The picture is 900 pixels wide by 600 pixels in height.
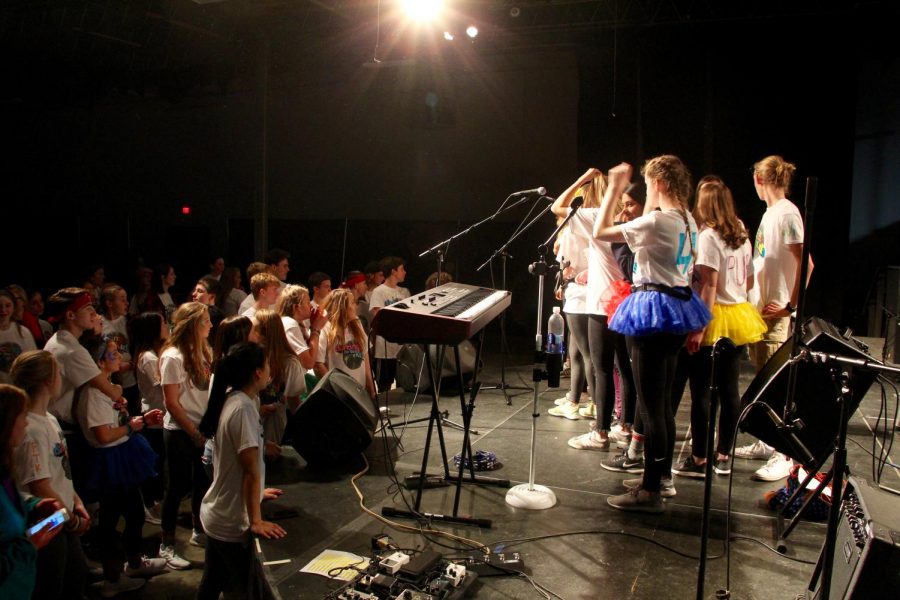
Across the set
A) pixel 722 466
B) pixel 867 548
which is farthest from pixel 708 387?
pixel 867 548

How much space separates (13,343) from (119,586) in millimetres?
2172

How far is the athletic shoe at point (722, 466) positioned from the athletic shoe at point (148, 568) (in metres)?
2.89

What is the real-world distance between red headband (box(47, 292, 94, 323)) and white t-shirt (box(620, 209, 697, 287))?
8.78 feet

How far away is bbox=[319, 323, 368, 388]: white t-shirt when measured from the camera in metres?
4.72

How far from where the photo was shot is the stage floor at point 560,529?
2.53 m

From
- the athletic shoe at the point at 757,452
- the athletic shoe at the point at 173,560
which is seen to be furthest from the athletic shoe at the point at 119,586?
the athletic shoe at the point at 757,452

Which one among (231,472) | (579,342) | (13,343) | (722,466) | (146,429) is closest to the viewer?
(231,472)

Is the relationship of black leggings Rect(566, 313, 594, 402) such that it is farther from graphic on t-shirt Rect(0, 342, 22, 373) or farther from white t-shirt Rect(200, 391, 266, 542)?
graphic on t-shirt Rect(0, 342, 22, 373)

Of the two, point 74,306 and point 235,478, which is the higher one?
point 74,306

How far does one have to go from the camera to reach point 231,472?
9.15 feet

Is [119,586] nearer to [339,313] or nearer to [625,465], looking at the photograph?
[339,313]

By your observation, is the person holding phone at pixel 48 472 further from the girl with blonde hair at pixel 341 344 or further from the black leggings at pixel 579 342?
the black leggings at pixel 579 342

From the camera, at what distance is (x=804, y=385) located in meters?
2.95

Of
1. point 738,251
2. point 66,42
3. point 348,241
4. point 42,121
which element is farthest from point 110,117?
point 738,251
